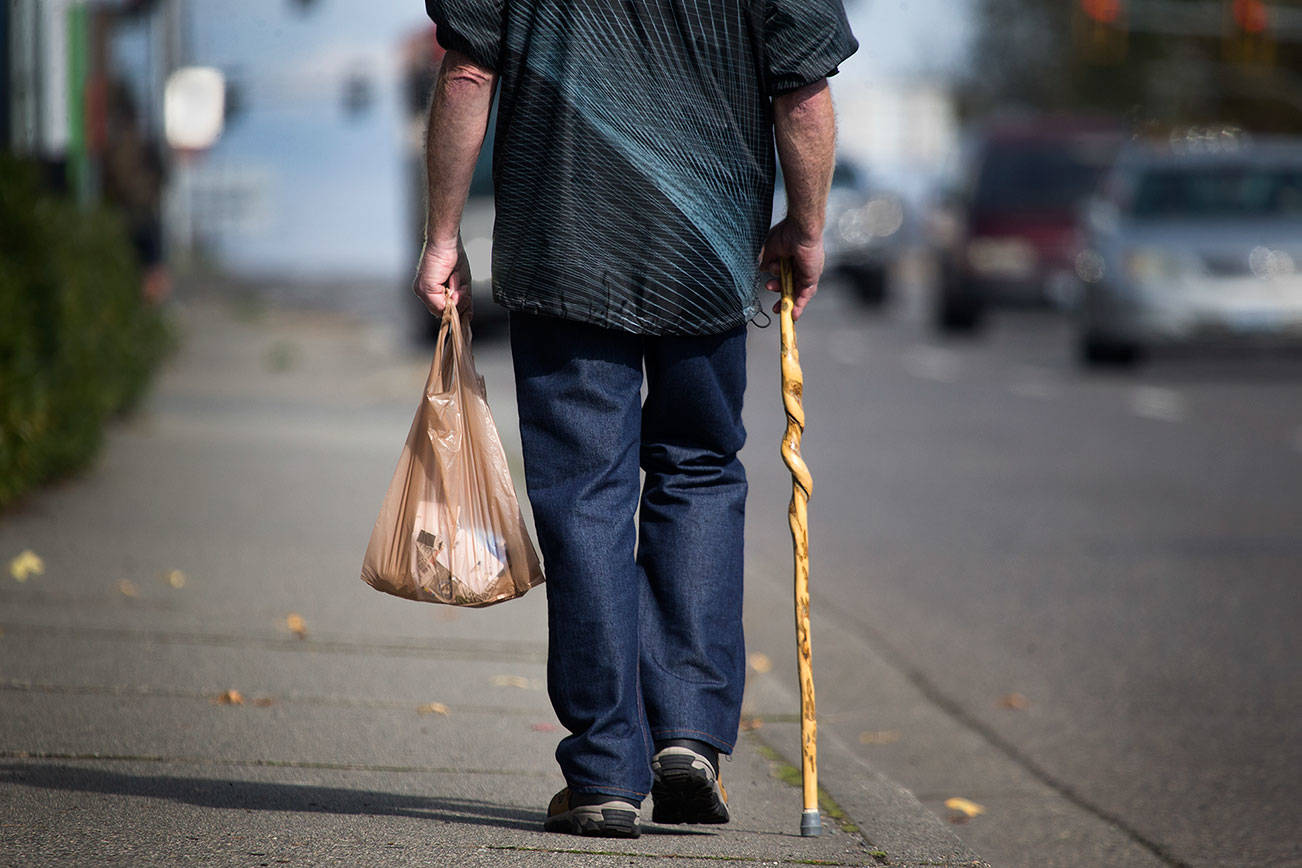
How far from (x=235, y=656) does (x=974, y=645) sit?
238 centimetres

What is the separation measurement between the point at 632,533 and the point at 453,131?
2.52 feet

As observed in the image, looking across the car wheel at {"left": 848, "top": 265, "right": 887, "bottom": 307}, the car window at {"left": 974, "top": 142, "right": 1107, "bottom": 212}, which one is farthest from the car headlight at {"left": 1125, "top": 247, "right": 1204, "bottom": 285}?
the car wheel at {"left": 848, "top": 265, "right": 887, "bottom": 307}

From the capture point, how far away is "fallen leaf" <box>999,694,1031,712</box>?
5.08 meters

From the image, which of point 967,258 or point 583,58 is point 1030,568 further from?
point 967,258

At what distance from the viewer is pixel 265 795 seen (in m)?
3.41

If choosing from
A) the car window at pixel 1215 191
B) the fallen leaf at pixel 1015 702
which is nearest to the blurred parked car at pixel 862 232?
the car window at pixel 1215 191

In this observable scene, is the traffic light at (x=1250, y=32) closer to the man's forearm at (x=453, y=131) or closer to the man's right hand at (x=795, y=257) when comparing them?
the man's right hand at (x=795, y=257)

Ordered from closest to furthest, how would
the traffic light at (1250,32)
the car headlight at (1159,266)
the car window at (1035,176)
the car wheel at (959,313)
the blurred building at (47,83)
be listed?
the blurred building at (47,83), the car headlight at (1159,266), the car window at (1035,176), the car wheel at (959,313), the traffic light at (1250,32)

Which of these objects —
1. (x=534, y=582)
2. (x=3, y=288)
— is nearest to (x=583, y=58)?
(x=534, y=582)

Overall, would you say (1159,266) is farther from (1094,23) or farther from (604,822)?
(1094,23)

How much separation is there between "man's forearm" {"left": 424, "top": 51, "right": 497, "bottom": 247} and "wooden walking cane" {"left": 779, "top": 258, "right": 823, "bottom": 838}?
634 mm

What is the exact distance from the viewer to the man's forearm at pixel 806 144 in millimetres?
3123

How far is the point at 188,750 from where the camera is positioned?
3.72 metres

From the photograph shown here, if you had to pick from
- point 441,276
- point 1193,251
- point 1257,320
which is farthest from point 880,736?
point 1193,251
